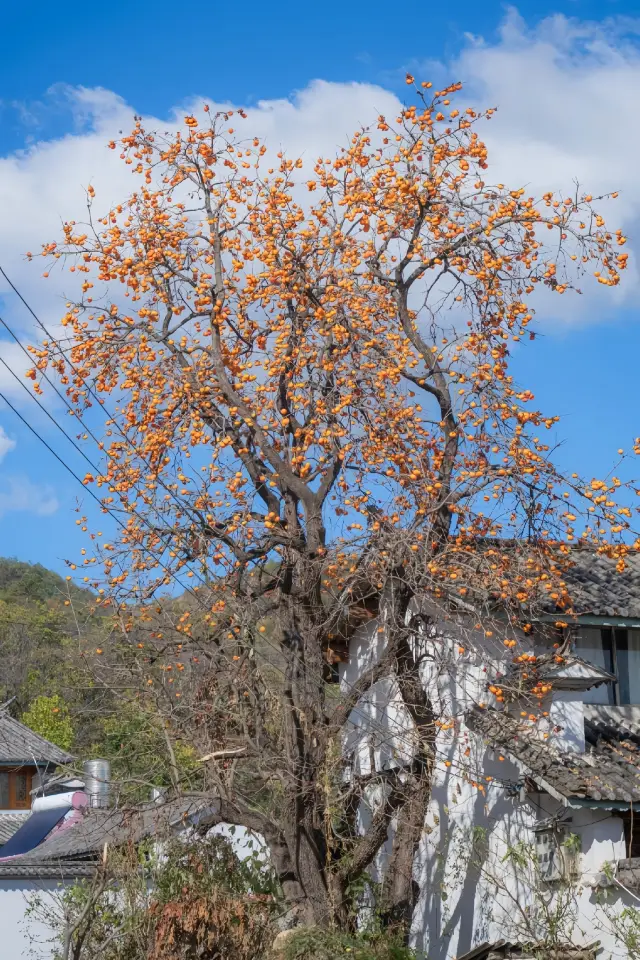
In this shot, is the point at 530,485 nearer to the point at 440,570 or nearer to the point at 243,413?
the point at 440,570

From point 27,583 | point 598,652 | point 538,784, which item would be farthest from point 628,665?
point 27,583

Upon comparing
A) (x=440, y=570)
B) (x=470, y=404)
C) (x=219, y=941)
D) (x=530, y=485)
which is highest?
(x=470, y=404)

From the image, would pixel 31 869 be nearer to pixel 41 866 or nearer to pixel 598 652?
pixel 41 866

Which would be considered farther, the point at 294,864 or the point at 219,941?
the point at 294,864

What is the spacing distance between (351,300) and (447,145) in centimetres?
187

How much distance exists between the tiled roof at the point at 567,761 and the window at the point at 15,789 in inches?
1107

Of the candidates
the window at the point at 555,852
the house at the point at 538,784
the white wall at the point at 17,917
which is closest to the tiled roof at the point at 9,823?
the white wall at the point at 17,917

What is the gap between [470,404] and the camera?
11797 millimetres

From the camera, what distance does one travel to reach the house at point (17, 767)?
36750 mm

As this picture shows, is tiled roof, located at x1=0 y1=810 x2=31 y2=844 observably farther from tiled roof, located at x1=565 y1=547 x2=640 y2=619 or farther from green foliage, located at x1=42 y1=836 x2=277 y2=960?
tiled roof, located at x1=565 y1=547 x2=640 y2=619

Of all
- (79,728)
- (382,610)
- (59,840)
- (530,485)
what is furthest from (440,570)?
(79,728)

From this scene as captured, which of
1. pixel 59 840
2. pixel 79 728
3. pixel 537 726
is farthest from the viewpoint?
pixel 79 728

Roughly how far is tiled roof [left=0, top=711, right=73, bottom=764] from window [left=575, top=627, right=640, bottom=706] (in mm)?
24256

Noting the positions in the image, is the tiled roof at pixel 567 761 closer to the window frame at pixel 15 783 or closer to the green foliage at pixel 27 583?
the window frame at pixel 15 783
